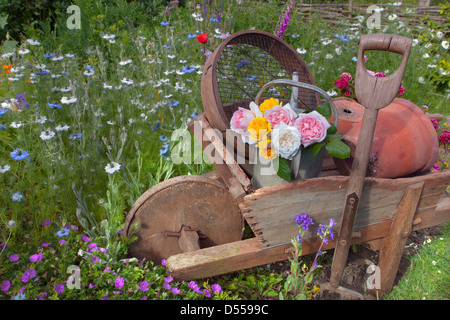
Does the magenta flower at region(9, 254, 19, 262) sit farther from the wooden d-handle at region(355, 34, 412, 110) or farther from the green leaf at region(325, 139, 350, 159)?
the wooden d-handle at region(355, 34, 412, 110)

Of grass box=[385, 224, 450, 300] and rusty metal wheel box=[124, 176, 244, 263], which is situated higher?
rusty metal wheel box=[124, 176, 244, 263]

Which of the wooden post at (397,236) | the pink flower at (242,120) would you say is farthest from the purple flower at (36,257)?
the wooden post at (397,236)

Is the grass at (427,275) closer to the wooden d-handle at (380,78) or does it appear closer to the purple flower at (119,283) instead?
the wooden d-handle at (380,78)

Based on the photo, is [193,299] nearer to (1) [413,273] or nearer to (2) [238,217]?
(2) [238,217]

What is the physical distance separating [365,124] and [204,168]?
3.72 feet

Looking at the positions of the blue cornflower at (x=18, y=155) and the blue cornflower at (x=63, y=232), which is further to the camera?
the blue cornflower at (x=18, y=155)

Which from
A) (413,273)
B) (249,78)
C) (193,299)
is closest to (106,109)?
(249,78)

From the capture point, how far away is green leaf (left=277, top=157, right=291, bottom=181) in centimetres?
145

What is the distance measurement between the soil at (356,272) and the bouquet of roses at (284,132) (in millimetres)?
777

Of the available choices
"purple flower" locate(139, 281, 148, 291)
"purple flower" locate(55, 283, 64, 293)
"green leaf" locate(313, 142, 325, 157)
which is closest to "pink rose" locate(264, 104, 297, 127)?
"green leaf" locate(313, 142, 325, 157)

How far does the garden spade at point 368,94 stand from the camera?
140 cm

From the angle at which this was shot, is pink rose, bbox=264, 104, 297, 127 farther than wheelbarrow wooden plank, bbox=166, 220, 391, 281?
No

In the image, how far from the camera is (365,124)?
1.47m

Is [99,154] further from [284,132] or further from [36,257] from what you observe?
[284,132]
